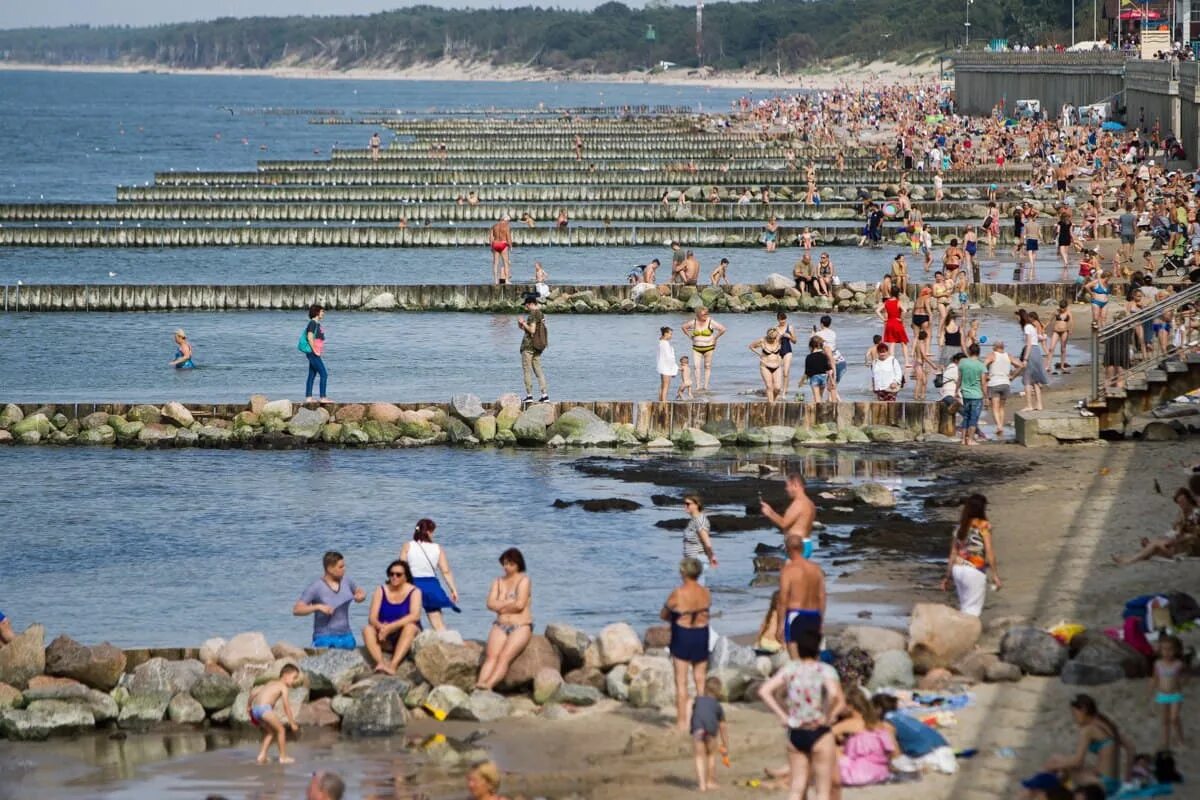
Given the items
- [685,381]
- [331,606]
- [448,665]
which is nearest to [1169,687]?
[448,665]

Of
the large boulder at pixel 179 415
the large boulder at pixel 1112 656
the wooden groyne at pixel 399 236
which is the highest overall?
the wooden groyne at pixel 399 236

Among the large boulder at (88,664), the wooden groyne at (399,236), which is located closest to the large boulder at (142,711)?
the large boulder at (88,664)

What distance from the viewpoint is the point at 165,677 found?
57.0 ft

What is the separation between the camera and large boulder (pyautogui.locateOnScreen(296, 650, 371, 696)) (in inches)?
670

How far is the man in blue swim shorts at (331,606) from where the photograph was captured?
58.1 ft

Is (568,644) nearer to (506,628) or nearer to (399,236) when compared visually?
(506,628)

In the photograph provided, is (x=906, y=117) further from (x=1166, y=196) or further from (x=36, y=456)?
(x=36, y=456)

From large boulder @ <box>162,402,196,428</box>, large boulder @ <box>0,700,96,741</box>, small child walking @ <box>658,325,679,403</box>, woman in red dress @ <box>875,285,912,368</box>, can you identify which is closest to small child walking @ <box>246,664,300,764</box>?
large boulder @ <box>0,700,96,741</box>

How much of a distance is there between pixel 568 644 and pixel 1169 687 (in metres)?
5.49

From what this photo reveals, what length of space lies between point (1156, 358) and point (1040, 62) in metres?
92.7

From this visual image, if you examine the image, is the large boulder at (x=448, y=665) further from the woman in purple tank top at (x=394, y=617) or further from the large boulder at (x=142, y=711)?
the large boulder at (x=142, y=711)

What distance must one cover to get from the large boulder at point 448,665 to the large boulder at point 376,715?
19.9 inches

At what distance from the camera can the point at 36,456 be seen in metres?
31.0

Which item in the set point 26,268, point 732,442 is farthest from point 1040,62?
point 732,442
